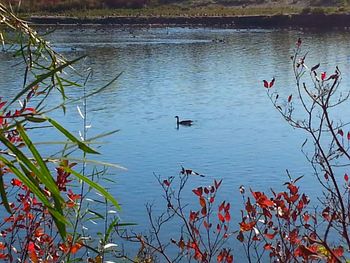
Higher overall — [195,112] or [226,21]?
Result: [195,112]

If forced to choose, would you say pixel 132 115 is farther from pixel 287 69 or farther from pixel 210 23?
pixel 210 23

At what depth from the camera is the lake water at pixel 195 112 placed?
25.7 feet

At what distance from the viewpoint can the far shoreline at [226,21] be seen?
95.4ft

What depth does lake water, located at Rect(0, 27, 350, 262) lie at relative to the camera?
7824 millimetres

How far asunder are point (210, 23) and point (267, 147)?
23.0 meters

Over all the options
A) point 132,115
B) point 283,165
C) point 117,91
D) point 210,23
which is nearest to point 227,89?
point 117,91

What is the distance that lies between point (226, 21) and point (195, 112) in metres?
20.3

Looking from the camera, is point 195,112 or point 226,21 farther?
point 226,21

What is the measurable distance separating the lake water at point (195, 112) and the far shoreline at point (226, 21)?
6.64m

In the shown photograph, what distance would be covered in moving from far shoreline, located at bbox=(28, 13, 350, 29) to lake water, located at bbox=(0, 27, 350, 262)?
261 inches

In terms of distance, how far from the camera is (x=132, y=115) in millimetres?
11305

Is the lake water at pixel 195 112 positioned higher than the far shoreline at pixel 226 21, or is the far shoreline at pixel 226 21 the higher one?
the lake water at pixel 195 112

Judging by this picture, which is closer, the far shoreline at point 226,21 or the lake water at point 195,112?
the lake water at point 195,112

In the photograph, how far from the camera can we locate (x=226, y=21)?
31.6 meters
